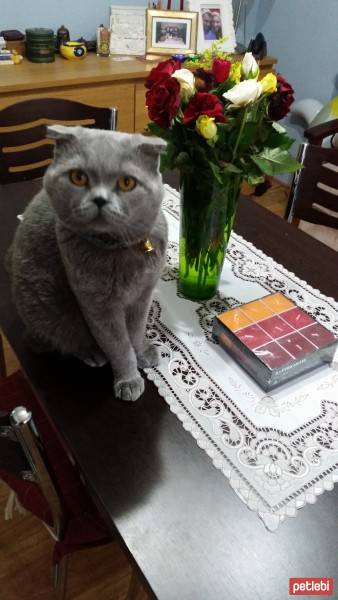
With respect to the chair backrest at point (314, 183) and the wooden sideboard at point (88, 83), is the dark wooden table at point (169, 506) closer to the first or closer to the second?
the chair backrest at point (314, 183)

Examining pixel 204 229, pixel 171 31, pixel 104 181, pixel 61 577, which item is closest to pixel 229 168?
pixel 204 229

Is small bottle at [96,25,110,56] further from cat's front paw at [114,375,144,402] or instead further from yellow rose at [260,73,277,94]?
cat's front paw at [114,375,144,402]

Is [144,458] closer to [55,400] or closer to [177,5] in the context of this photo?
[55,400]

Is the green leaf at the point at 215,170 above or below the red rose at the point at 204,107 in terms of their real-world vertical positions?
below

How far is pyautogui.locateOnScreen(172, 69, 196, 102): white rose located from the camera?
0.80 m

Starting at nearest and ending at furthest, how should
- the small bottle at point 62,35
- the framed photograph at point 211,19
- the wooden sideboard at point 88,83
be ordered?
the wooden sideboard at point 88,83 → the small bottle at point 62,35 → the framed photograph at point 211,19

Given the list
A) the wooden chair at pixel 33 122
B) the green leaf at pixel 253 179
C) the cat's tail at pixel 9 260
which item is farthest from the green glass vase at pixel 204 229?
the wooden chair at pixel 33 122

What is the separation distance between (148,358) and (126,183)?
367 millimetres

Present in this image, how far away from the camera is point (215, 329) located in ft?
3.11

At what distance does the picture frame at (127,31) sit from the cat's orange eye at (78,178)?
7.03ft

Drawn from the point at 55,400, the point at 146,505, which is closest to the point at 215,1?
the point at 55,400

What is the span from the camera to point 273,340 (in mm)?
875

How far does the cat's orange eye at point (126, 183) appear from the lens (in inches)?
26.0

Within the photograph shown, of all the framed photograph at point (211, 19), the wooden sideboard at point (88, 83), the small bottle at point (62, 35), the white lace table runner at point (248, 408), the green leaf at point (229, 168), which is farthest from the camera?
the framed photograph at point (211, 19)
